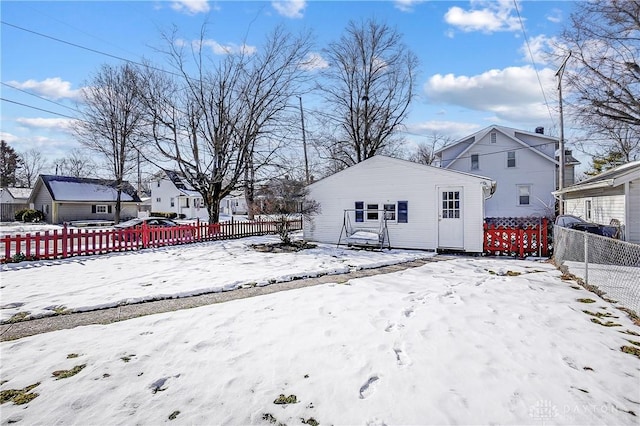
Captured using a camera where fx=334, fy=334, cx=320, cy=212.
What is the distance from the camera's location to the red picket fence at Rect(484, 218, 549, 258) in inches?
440

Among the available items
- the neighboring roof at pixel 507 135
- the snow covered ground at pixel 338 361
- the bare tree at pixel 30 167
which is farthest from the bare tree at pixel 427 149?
the bare tree at pixel 30 167

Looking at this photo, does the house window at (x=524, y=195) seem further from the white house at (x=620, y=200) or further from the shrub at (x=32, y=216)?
the shrub at (x=32, y=216)

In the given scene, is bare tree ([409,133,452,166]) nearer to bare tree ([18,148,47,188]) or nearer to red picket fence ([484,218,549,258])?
red picket fence ([484,218,549,258])

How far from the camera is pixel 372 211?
1348cm

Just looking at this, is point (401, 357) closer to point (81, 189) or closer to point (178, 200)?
point (81, 189)

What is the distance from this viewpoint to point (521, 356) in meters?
3.59

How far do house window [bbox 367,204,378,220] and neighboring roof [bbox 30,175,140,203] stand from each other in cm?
2330

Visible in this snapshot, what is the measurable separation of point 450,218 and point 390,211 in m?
2.22

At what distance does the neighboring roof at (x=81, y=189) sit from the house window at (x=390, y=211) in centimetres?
2403

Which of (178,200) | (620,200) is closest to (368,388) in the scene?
(620,200)

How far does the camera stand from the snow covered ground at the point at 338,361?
2662 mm

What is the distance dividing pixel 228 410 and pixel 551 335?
12.8ft

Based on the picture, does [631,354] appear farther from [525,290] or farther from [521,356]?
[525,290]

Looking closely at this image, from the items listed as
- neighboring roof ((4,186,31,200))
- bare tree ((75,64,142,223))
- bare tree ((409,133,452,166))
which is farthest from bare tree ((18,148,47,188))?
bare tree ((409,133,452,166))
